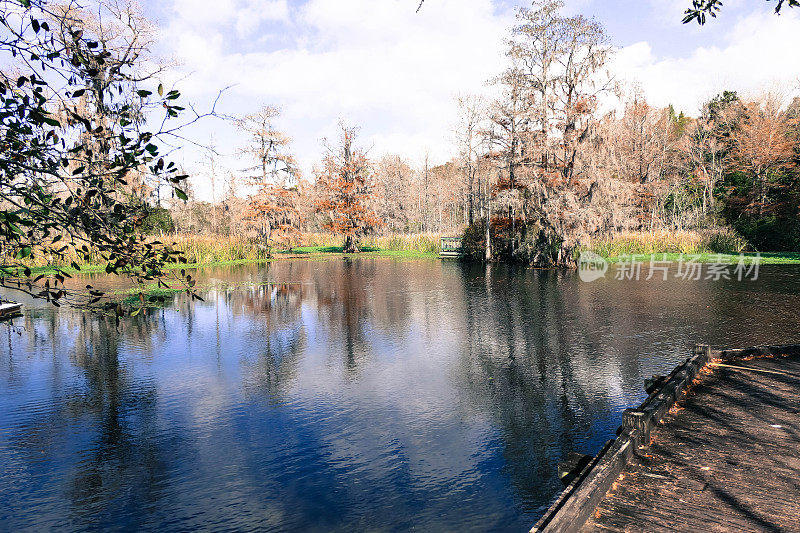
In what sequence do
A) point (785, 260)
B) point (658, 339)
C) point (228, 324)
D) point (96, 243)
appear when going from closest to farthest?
point (96, 243)
point (658, 339)
point (228, 324)
point (785, 260)

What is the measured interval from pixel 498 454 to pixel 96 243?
4.58 meters

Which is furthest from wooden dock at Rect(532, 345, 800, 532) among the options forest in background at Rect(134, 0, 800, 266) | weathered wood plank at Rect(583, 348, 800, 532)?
forest in background at Rect(134, 0, 800, 266)

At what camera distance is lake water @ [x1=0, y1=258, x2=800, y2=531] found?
16.1 ft

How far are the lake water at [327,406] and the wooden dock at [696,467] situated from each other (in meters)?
0.90

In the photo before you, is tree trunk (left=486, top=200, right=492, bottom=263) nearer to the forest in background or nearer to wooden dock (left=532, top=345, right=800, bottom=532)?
the forest in background

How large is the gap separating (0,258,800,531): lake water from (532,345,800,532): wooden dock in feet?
2.95

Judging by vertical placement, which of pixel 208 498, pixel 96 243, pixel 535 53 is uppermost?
pixel 535 53

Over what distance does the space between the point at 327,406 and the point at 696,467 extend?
4721 mm

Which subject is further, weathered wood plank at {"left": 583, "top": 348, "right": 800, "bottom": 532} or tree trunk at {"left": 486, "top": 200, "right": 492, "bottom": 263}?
tree trunk at {"left": 486, "top": 200, "right": 492, "bottom": 263}

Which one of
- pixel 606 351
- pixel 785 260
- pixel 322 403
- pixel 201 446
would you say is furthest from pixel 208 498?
pixel 785 260

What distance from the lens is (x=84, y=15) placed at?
2573cm

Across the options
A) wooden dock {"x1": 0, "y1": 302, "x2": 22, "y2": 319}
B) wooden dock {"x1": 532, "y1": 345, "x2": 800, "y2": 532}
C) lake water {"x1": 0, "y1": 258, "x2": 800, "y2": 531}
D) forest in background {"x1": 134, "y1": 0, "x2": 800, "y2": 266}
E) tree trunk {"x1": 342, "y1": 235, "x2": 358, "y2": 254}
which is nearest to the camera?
wooden dock {"x1": 532, "y1": 345, "x2": 800, "y2": 532}

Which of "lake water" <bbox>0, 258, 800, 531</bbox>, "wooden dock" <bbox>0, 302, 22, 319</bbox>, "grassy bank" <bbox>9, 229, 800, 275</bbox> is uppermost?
"grassy bank" <bbox>9, 229, 800, 275</bbox>

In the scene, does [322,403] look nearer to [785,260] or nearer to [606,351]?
[606,351]
